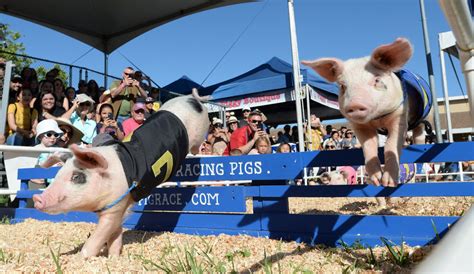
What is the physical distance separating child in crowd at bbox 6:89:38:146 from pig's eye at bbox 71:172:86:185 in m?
3.48

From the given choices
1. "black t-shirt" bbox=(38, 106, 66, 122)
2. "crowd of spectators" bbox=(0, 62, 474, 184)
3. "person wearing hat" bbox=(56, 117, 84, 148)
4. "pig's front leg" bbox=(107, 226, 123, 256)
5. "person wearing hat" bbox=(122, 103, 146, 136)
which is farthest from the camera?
"black t-shirt" bbox=(38, 106, 66, 122)

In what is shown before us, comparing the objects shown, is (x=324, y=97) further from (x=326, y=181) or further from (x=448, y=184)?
(x=448, y=184)

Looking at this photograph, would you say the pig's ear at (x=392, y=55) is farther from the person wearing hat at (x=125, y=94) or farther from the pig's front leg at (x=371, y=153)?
the person wearing hat at (x=125, y=94)

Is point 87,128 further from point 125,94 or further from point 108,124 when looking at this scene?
point 125,94

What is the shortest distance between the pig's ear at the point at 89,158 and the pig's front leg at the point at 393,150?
1578mm

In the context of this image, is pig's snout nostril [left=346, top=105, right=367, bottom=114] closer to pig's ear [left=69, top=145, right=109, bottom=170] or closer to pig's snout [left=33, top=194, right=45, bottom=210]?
pig's ear [left=69, top=145, right=109, bottom=170]

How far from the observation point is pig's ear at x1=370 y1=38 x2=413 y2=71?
90.1 inches

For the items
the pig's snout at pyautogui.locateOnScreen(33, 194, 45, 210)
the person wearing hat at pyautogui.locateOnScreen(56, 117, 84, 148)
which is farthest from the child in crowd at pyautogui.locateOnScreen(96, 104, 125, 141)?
the pig's snout at pyautogui.locateOnScreen(33, 194, 45, 210)

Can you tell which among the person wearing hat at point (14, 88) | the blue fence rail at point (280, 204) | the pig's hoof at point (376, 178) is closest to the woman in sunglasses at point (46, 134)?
the blue fence rail at point (280, 204)

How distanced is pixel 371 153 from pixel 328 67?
56cm

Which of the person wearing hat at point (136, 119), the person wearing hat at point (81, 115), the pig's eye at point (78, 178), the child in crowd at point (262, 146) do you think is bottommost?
the pig's eye at point (78, 178)

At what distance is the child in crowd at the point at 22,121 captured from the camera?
557 cm

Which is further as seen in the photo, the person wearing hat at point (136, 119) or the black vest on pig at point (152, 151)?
the person wearing hat at point (136, 119)

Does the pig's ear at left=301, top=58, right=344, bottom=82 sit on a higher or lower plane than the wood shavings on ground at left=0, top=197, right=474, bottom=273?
higher
